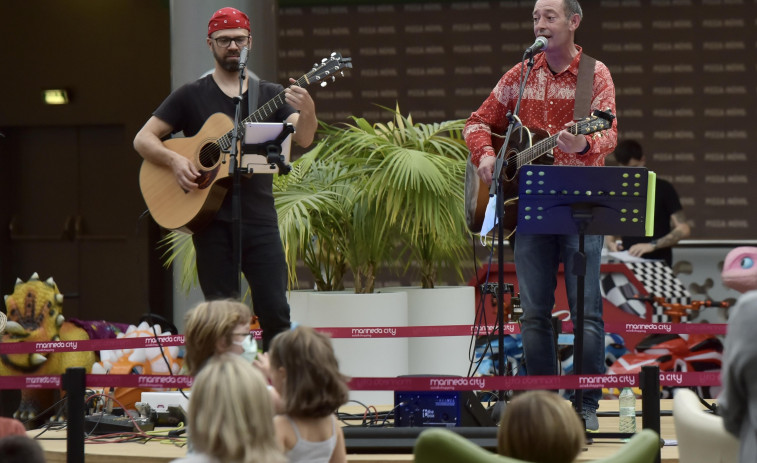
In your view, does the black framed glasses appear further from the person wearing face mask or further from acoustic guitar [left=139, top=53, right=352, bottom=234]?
the person wearing face mask

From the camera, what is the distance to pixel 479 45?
1091cm

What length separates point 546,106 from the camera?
4891 mm

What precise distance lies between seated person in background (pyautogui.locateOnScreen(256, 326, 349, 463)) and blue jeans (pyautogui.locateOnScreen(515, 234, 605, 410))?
163cm

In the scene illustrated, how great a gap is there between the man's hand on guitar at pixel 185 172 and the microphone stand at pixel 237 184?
239 mm

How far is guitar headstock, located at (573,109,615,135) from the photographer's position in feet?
14.8

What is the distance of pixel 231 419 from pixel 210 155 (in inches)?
99.9

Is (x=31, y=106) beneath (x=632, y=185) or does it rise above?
above

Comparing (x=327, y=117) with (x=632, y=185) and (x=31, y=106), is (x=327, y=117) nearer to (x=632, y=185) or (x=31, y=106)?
(x=31, y=106)

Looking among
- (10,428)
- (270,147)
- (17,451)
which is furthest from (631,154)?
(17,451)

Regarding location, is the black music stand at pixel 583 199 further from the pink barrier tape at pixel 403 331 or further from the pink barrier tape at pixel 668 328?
the pink barrier tape at pixel 403 331

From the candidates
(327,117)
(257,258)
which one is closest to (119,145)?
(327,117)

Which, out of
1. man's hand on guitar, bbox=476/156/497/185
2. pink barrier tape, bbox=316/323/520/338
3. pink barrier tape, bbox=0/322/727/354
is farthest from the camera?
pink barrier tape, bbox=316/323/520/338

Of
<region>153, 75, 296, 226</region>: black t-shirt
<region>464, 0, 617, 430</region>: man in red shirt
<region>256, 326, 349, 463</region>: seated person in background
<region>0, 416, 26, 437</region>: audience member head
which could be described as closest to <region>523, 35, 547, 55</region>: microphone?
<region>464, 0, 617, 430</region>: man in red shirt

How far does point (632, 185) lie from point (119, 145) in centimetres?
892
